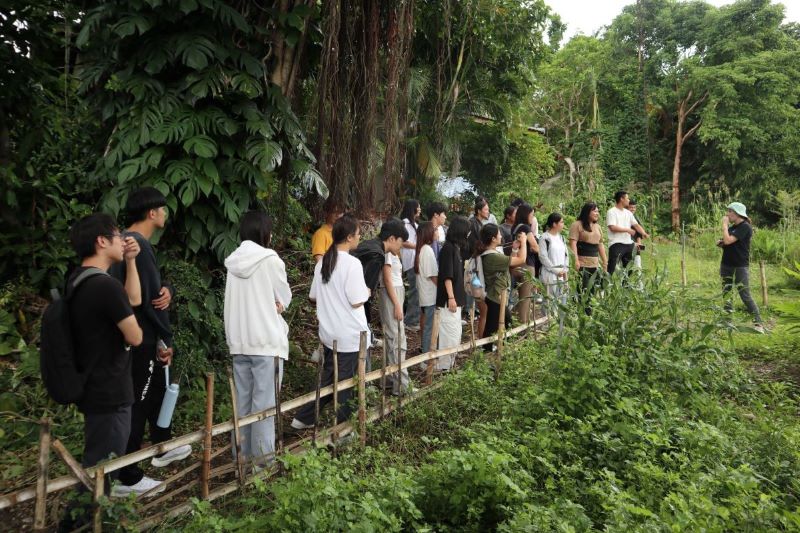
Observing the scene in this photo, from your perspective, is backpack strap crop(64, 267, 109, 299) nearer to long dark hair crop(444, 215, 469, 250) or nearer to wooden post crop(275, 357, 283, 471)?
wooden post crop(275, 357, 283, 471)

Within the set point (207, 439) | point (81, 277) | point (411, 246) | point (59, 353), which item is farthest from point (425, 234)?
point (59, 353)

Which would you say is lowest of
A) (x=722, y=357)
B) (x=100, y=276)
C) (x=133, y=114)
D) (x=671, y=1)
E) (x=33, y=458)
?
(x=33, y=458)

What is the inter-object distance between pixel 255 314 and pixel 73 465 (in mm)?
1377

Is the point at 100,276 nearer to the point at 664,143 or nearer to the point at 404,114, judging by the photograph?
the point at 404,114

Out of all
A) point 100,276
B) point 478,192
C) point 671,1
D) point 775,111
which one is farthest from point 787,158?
point 100,276

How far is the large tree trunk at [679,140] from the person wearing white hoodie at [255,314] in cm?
2003

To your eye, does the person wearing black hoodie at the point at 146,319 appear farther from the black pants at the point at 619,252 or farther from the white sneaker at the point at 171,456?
the black pants at the point at 619,252

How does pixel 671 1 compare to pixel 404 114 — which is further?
pixel 671 1

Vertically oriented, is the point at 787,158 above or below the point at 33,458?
above

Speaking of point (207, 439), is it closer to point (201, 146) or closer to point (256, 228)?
point (256, 228)

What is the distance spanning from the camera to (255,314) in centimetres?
373

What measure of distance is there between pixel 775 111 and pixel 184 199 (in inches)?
819

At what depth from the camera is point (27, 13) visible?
17.8ft

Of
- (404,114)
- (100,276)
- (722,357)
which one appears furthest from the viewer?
(404,114)
